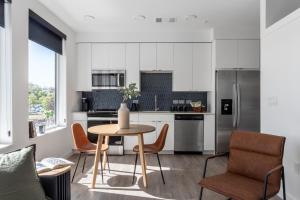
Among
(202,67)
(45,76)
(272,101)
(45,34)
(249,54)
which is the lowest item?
(272,101)

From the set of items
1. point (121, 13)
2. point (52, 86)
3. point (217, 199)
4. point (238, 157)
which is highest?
point (121, 13)

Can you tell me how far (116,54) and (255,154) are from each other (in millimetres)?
3821

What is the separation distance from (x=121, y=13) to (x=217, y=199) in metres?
3.25

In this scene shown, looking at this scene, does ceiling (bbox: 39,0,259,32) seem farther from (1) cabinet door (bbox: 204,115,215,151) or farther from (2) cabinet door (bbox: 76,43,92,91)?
(1) cabinet door (bbox: 204,115,215,151)

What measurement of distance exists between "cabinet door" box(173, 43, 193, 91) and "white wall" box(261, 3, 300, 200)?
2.25m

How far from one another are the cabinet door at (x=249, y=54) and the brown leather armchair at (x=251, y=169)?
3.02 metres

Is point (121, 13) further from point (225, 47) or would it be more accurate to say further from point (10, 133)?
point (10, 133)

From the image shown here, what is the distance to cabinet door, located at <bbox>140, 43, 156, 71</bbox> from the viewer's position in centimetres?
546

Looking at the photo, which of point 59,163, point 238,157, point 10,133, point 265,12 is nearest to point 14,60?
point 10,133

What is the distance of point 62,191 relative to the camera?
2.03 meters

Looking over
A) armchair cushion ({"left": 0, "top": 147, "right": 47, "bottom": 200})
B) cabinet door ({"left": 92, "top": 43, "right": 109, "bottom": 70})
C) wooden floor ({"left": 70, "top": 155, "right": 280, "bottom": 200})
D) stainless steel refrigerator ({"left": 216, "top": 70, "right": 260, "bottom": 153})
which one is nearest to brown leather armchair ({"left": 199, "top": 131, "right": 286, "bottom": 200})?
wooden floor ({"left": 70, "top": 155, "right": 280, "bottom": 200})

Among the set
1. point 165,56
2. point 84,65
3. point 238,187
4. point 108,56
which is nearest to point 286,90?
point 238,187

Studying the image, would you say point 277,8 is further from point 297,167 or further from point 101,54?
point 101,54

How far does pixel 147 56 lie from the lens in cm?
547
